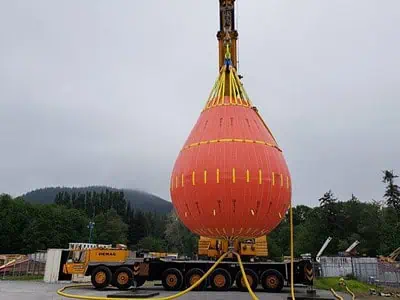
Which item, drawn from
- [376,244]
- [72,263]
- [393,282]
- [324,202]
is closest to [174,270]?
[72,263]

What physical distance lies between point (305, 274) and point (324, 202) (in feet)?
122

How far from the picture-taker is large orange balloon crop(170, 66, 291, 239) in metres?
6.99

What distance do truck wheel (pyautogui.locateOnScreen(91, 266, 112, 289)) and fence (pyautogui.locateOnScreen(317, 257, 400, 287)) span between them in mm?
14081

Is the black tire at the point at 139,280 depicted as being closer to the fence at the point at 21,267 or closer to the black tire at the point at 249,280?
the black tire at the point at 249,280

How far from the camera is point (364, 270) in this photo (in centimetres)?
2325

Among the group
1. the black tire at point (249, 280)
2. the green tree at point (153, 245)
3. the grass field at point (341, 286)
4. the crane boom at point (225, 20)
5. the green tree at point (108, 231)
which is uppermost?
the crane boom at point (225, 20)

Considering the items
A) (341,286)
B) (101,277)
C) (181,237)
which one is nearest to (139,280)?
(101,277)

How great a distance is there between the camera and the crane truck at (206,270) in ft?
59.5

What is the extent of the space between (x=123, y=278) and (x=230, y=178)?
1406 cm

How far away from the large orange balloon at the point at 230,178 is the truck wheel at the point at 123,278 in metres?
12.6

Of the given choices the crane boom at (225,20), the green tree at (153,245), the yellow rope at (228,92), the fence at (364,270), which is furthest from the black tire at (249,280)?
the green tree at (153,245)

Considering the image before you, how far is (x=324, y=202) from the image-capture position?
174ft

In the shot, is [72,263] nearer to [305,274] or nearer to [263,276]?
[263,276]

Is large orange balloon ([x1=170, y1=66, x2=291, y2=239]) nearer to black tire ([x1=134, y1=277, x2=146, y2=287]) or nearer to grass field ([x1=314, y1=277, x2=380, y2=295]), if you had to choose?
black tire ([x1=134, y1=277, x2=146, y2=287])
